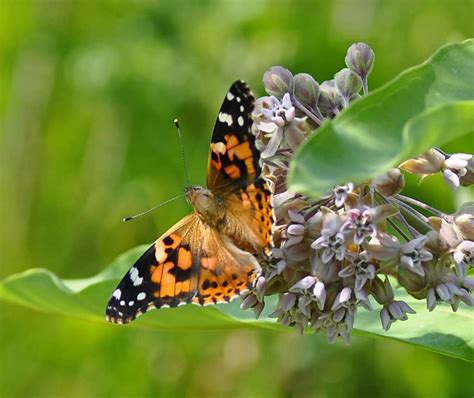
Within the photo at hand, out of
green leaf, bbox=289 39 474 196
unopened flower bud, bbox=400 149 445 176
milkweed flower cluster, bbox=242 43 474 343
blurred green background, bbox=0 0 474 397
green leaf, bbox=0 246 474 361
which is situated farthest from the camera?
blurred green background, bbox=0 0 474 397

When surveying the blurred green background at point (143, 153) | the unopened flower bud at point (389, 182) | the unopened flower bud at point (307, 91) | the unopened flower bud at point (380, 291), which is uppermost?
the unopened flower bud at point (307, 91)

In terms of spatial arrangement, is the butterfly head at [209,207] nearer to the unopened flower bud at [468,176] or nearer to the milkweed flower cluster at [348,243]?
the milkweed flower cluster at [348,243]

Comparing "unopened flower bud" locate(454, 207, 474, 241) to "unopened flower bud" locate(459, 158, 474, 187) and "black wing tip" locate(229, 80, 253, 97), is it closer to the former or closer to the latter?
"unopened flower bud" locate(459, 158, 474, 187)

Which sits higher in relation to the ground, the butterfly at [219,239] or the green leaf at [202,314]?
the butterfly at [219,239]

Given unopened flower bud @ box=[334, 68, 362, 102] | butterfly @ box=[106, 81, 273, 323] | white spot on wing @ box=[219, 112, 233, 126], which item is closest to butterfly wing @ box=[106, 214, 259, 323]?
butterfly @ box=[106, 81, 273, 323]

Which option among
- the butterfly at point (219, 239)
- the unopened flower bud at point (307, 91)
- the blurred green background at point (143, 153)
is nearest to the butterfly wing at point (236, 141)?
the butterfly at point (219, 239)

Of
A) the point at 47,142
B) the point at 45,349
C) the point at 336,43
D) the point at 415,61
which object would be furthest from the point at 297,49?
the point at 45,349
